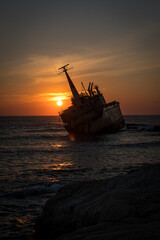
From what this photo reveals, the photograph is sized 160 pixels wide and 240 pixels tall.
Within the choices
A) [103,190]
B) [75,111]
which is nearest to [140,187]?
[103,190]

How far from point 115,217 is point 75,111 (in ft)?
119

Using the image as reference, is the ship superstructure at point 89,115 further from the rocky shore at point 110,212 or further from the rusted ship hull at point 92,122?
the rocky shore at point 110,212

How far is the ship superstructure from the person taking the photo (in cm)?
3919

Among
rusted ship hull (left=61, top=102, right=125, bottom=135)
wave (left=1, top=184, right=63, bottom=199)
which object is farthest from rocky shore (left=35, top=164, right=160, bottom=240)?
rusted ship hull (left=61, top=102, right=125, bottom=135)

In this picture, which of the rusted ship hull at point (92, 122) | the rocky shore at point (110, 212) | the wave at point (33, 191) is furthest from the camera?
the rusted ship hull at point (92, 122)

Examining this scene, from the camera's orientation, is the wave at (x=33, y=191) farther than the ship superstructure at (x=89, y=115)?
No

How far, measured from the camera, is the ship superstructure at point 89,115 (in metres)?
39.2

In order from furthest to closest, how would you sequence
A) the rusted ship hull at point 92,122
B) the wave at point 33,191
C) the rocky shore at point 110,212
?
the rusted ship hull at point 92,122 → the wave at point 33,191 → the rocky shore at point 110,212

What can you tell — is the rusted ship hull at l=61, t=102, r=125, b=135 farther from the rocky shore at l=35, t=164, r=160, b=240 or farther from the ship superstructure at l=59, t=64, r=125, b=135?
the rocky shore at l=35, t=164, r=160, b=240

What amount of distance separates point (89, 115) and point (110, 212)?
3495cm

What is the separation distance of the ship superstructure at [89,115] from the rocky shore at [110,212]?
32.5 metres

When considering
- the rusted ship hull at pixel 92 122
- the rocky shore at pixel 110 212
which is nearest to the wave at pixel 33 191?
the rocky shore at pixel 110 212

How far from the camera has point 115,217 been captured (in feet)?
13.3

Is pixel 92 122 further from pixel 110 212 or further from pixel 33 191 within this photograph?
pixel 110 212
